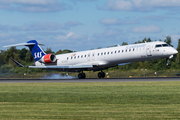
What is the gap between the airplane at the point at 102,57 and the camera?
34000 mm

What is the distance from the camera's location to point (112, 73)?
169 ft

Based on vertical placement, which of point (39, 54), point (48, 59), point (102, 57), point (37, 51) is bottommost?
point (102, 57)

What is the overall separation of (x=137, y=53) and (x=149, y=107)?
2291 centimetres

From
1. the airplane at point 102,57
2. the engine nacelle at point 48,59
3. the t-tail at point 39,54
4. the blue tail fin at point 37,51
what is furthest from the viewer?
the blue tail fin at point 37,51

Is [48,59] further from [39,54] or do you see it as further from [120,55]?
[120,55]

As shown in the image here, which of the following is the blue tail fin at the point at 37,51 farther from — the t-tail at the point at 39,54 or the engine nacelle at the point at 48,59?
the engine nacelle at the point at 48,59

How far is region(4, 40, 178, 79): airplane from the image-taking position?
34.0 metres

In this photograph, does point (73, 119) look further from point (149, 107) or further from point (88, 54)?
point (88, 54)

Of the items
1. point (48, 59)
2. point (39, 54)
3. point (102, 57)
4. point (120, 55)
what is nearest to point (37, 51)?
point (39, 54)

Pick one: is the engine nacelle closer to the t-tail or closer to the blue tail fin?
the t-tail

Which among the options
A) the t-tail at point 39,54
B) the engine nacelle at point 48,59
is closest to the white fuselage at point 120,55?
the engine nacelle at point 48,59

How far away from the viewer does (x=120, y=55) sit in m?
36.1

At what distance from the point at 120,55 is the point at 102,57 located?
3.23 meters

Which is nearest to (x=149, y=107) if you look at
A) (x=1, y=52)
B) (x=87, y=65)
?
(x=87, y=65)
